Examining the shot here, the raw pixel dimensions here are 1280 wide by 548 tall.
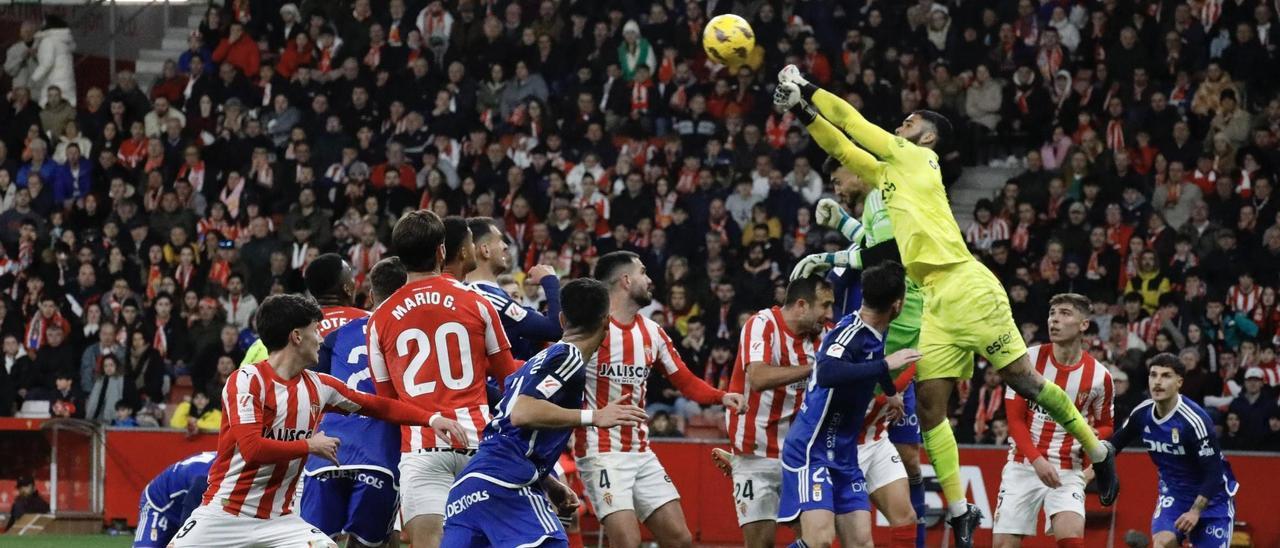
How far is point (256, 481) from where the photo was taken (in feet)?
27.6

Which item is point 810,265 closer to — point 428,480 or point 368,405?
point 428,480

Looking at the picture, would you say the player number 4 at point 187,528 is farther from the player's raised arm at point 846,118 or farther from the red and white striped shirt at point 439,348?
the player's raised arm at point 846,118

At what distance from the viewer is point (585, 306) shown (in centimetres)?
801

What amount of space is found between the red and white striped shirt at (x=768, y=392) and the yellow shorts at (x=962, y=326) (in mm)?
1163

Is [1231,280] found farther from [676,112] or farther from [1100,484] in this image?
[1100,484]

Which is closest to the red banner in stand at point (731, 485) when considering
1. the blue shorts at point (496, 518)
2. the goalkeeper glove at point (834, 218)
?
the goalkeeper glove at point (834, 218)

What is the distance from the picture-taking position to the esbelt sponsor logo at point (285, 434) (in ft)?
27.6

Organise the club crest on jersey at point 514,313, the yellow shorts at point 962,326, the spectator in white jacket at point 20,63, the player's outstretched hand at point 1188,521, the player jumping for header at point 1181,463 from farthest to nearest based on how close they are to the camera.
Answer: the spectator in white jacket at point 20,63
the player jumping for header at point 1181,463
the player's outstretched hand at point 1188,521
the yellow shorts at point 962,326
the club crest on jersey at point 514,313

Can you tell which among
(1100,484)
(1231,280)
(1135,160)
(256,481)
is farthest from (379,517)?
(1135,160)

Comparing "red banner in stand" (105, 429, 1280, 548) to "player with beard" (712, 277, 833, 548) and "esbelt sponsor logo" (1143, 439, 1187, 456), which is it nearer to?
"esbelt sponsor logo" (1143, 439, 1187, 456)

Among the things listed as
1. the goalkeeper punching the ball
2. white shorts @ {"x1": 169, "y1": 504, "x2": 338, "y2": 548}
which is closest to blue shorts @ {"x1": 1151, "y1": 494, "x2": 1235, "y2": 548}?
the goalkeeper punching the ball

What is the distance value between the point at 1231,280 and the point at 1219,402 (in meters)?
2.05

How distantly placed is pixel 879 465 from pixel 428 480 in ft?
12.6

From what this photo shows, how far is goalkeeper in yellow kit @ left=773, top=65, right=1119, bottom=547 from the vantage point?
1036 cm
